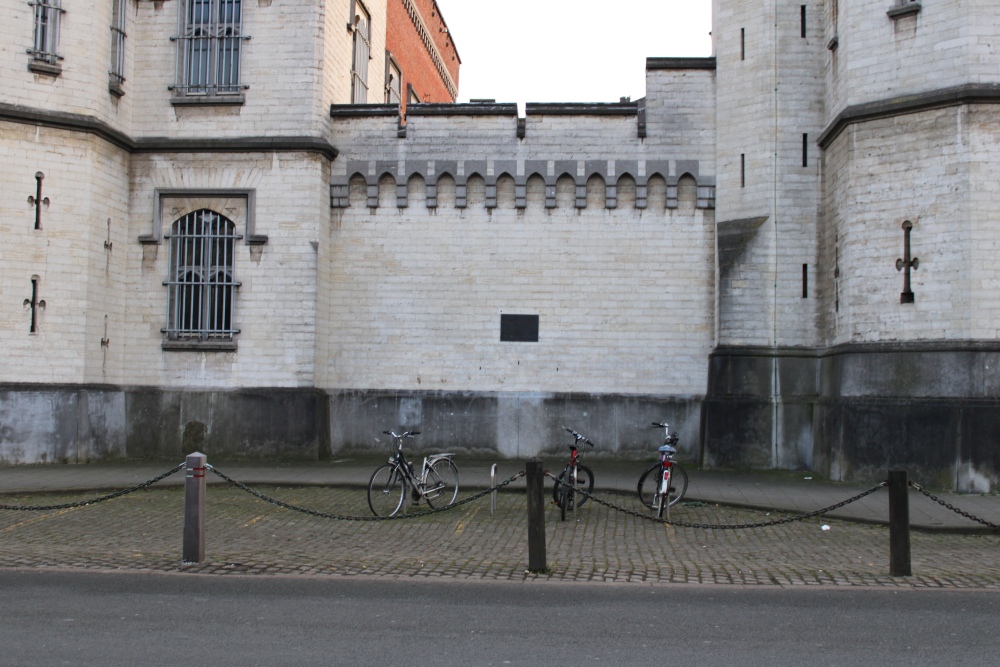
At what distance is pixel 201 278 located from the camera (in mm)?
18031

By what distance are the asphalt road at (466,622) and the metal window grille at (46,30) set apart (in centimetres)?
1116

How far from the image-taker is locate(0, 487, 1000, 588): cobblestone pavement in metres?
9.04

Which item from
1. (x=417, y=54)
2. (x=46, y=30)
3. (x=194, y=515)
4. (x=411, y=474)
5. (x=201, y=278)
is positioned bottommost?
(x=194, y=515)

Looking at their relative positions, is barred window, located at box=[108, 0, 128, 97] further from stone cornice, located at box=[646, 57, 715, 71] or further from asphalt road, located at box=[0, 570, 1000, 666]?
asphalt road, located at box=[0, 570, 1000, 666]

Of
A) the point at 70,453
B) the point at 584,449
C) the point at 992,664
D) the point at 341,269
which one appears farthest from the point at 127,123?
the point at 992,664

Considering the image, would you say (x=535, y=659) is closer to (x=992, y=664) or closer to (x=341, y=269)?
(x=992, y=664)

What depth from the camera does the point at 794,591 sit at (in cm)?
830

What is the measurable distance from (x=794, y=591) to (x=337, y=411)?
1154 centimetres

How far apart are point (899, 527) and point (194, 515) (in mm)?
6734

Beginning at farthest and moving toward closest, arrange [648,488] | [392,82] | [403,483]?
[392,82]
[648,488]
[403,483]

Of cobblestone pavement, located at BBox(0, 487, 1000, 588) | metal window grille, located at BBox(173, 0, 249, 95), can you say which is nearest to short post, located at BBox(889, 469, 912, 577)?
cobblestone pavement, located at BBox(0, 487, 1000, 588)

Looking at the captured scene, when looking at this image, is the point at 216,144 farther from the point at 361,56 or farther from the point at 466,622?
the point at 466,622

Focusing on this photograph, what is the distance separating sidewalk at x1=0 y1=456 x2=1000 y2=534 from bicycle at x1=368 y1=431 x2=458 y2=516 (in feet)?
4.22

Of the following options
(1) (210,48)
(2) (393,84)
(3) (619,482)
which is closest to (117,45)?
(1) (210,48)
